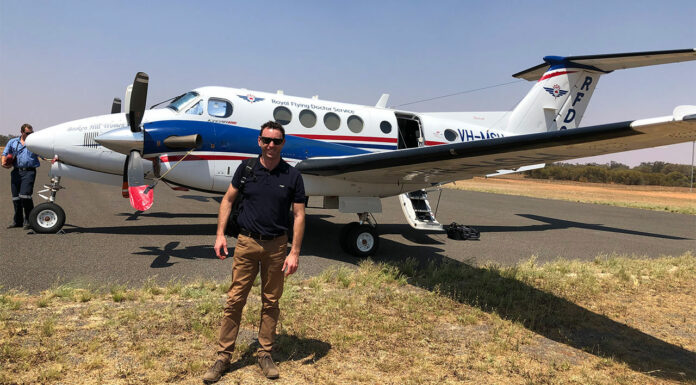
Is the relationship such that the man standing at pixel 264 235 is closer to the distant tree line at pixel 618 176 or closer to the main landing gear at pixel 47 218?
the main landing gear at pixel 47 218

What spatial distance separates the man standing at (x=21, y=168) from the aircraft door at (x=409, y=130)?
850cm

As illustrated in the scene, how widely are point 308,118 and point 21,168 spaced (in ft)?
20.9

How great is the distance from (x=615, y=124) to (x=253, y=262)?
3843 millimetres

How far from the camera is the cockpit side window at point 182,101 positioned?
8556mm

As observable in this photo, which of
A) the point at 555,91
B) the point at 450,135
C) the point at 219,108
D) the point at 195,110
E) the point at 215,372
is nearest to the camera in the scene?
the point at 215,372

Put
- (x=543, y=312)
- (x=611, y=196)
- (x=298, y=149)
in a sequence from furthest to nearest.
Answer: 1. (x=611, y=196)
2. (x=298, y=149)
3. (x=543, y=312)

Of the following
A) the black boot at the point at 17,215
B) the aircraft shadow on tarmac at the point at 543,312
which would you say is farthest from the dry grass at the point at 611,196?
the black boot at the point at 17,215

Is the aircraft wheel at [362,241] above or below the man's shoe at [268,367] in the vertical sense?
above

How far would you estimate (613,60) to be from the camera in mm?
11641

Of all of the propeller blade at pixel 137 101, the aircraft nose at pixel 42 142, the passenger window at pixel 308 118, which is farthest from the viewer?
the passenger window at pixel 308 118

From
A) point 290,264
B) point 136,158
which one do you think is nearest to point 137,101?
point 136,158

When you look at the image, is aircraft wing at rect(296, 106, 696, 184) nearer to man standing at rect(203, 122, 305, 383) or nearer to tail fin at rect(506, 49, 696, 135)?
man standing at rect(203, 122, 305, 383)

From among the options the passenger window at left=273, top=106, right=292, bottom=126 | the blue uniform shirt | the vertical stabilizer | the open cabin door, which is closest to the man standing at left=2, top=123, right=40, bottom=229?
the blue uniform shirt

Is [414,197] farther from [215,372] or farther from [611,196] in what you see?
[611,196]
